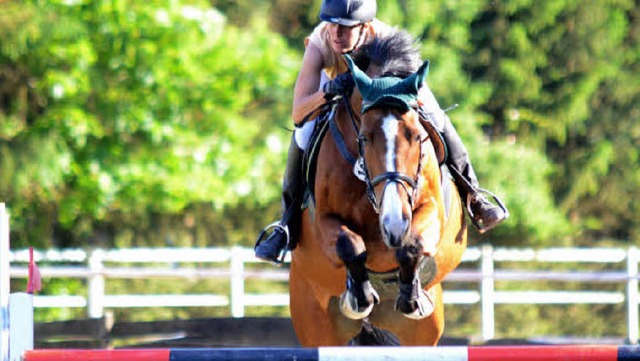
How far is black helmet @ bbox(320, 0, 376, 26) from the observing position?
5270 mm

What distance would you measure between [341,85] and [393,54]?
26 cm

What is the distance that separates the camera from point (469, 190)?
5938 mm

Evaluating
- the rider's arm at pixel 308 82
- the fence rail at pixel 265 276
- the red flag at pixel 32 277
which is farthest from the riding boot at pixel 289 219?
the fence rail at pixel 265 276

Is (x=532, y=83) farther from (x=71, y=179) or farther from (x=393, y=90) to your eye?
(x=393, y=90)

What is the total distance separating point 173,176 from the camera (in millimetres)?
13438

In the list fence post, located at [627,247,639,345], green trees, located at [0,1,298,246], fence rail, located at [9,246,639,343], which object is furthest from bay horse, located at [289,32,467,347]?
green trees, located at [0,1,298,246]

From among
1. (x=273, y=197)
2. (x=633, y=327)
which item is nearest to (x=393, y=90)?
(x=633, y=327)

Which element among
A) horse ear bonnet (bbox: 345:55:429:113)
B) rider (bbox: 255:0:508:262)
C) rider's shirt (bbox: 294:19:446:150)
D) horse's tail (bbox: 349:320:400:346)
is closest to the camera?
horse ear bonnet (bbox: 345:55:429:113)

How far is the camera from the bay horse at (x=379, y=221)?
489cm

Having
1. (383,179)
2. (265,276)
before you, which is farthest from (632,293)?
(383,179)

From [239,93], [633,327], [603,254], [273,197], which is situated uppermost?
[239,93]

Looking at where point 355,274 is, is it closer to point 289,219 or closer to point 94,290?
point 289,219

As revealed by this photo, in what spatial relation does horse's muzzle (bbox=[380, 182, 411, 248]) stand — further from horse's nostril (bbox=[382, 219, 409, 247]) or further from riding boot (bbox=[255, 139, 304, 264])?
riding boot (bbox=[255, 139, 304, 264])

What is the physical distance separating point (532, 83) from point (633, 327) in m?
6.67
